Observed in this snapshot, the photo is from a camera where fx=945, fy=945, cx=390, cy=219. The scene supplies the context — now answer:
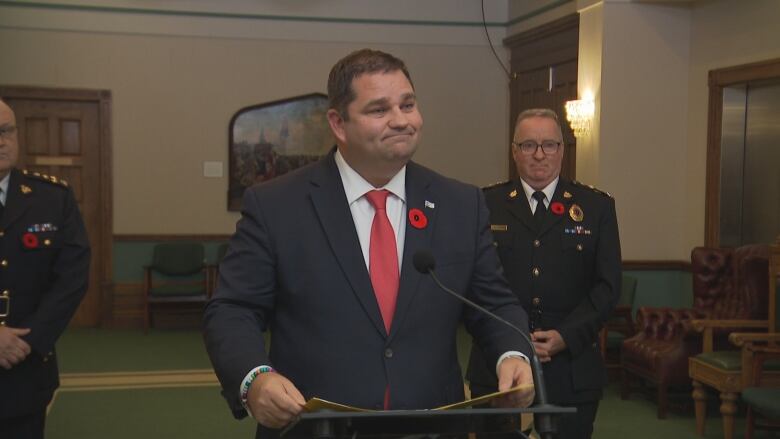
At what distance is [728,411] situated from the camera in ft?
18.1

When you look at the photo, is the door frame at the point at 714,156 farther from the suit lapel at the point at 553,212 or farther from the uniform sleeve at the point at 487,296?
the uniform sleeve at the point at 487,296

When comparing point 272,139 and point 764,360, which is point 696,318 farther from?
point 272,139

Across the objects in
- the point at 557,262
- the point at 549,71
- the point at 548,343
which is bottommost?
the point at 548,343

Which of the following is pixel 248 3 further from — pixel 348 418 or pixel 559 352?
pixel 348 418

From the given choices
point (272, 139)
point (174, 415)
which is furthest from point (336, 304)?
point (272, 139)

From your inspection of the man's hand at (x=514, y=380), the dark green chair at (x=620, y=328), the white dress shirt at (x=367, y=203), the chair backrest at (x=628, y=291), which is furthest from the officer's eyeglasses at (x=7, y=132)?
the chair backrest at (x=628, y=291)

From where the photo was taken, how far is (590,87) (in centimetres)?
770

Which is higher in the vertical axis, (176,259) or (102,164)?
(102,164)

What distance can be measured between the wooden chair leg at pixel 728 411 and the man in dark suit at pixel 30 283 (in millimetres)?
3772

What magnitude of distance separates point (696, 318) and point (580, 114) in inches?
81.8

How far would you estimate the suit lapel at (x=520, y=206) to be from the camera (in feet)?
11.6

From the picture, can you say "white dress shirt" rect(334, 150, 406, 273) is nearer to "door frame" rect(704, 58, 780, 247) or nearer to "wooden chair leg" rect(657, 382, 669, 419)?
"wooden chair leg" rect(657, 382, 669, 419)

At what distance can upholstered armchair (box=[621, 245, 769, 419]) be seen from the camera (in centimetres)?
611

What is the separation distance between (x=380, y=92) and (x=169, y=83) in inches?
324
